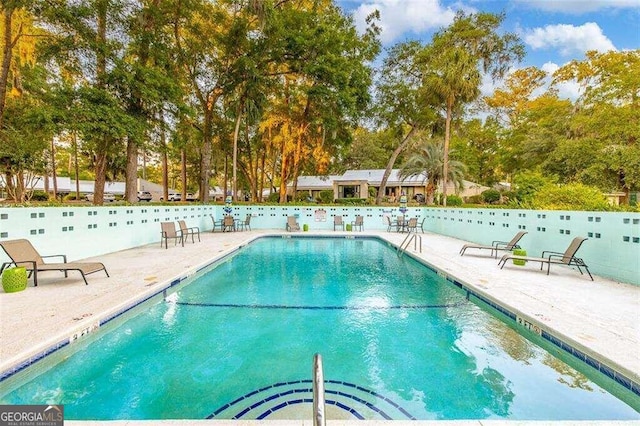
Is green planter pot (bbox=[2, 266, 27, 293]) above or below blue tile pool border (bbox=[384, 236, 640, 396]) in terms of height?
above

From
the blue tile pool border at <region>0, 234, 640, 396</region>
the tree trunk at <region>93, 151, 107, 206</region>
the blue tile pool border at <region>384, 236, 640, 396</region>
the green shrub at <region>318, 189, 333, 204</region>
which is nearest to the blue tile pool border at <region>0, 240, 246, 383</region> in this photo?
the blue tile pool border at <region>0, 234, 640, 396</region>

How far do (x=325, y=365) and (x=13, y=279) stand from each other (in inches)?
207

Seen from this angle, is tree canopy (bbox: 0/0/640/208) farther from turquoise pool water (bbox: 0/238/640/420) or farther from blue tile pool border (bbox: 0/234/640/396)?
turquoise pool water (bbox: 0/238/640/420)

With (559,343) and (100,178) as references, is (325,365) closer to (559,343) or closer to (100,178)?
(559,343)

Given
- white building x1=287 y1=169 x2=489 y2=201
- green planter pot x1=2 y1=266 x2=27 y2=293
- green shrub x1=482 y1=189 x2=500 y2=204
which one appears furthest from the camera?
white building x1=287 y1=169 x2=489 y2=201

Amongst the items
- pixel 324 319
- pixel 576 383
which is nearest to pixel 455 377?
pixel 576 383

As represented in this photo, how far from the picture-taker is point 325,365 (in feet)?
12.3

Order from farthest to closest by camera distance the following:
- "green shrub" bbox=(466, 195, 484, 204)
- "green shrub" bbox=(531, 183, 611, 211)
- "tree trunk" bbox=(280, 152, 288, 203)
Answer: "green shrub" bbox=(466, 195, 484, 204) → "tree trunk" bbox=(280, 152, 288, 203) → "green shrub" bbox=(531, 183, 611, 211)

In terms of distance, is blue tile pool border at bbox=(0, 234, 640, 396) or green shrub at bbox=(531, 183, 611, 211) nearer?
blue tile pool border at bbox=(0, 234, 640, 396)

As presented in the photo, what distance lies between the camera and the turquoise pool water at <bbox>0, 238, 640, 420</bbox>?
2980mm

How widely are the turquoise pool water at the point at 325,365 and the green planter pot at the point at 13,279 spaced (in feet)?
7.05

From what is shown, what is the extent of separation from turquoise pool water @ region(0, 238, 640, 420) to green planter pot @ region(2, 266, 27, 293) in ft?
7.05

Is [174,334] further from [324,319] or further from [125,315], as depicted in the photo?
[324,319]

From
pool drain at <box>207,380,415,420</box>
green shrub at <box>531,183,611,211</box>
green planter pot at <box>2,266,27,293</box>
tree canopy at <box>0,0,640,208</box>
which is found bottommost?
pool drain at <box>207,380,415,420</box>
